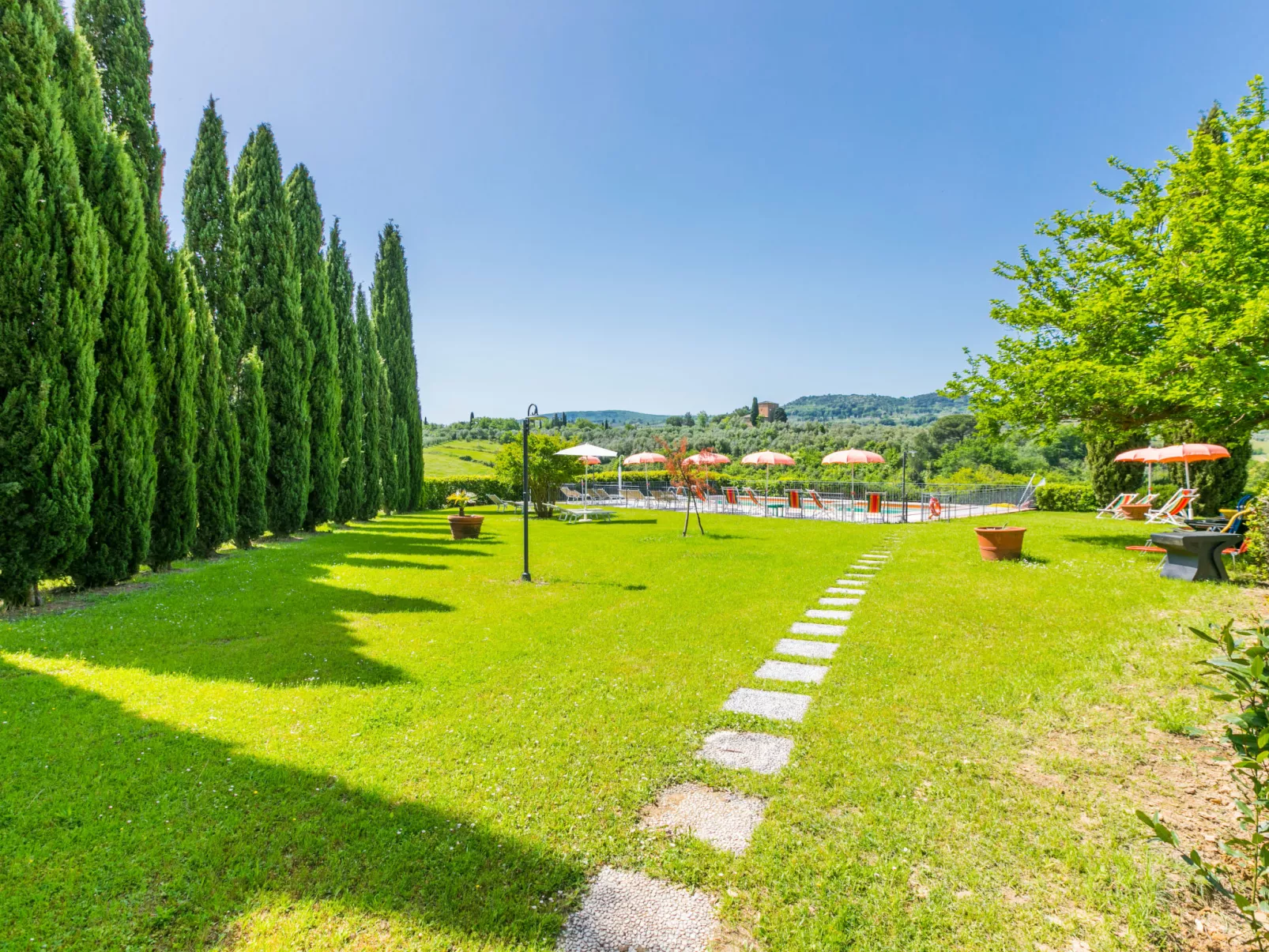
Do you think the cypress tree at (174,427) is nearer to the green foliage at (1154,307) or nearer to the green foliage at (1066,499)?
the green foliage at (1154,307)

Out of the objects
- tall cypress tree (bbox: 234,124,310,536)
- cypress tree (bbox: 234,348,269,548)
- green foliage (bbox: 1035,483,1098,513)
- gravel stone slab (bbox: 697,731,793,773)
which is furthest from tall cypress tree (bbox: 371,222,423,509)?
green foliage (bbox: 1035,483,1098,513)

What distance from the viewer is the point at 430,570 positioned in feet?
28.3

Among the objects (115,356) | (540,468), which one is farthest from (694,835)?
(540,468)

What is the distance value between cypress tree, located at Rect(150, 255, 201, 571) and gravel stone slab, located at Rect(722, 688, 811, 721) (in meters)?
8.47

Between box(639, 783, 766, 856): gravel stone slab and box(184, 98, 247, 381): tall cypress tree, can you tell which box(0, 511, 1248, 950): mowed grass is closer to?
box(639, 783, 766, 856): gravel stone slab

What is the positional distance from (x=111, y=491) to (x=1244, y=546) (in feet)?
49.3

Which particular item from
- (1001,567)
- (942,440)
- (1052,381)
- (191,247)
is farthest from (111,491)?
(942,440)

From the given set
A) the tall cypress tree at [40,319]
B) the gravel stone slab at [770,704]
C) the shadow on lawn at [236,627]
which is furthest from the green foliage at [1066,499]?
the tall cypress tree at [40,319]

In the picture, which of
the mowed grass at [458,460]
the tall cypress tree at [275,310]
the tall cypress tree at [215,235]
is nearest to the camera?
the tall cypress tree at [215,235]

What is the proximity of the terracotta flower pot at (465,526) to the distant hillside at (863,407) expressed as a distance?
11229 cm

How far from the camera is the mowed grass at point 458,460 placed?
108 ft

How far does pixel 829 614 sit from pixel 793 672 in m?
1.96

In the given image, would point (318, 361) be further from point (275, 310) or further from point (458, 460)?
point (458, 460)

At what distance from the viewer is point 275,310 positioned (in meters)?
11.6
